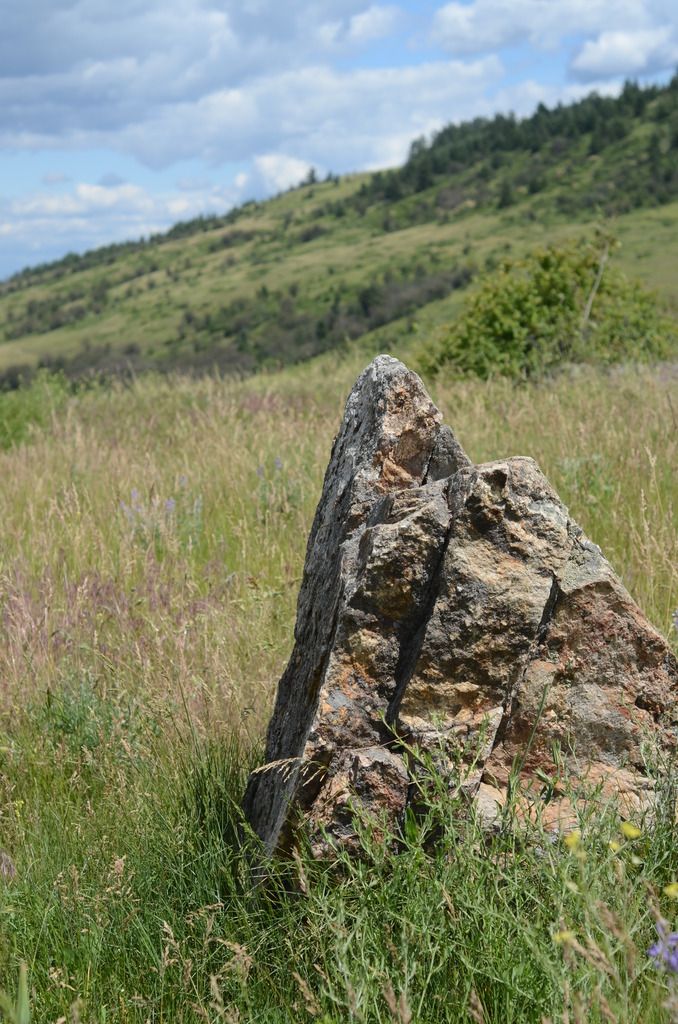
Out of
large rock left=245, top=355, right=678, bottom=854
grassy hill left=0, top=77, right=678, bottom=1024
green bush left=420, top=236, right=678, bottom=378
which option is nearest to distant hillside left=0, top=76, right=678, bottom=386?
green bush left=420, top=236, right=678, bottom=378

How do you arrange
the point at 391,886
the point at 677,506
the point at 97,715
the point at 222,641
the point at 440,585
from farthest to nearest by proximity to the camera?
the point at 677,506, the point at 222,641, the point at 97,715, the point at 440,585, the point at 391,886

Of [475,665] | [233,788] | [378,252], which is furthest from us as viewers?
[378,252]

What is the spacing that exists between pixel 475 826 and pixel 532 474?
846 mm

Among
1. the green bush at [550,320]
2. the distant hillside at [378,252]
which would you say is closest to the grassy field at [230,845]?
the green bush at [550,320]

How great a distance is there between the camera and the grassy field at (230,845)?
69.5 inches

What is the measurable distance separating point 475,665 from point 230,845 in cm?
80

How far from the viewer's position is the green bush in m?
11.2

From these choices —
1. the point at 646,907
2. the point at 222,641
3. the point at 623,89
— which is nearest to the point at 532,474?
the point at 646,907

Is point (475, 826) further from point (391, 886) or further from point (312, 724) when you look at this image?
point (312, 724)

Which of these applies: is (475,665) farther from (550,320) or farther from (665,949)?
(550,320)

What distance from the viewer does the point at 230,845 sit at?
8.05ft

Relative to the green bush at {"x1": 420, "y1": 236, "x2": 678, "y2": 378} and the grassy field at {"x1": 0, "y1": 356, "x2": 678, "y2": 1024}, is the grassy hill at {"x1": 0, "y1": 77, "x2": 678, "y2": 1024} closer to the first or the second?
the grassy field at {"x1": 0, "y1": 356, "x2": 678, "y2": 1024}

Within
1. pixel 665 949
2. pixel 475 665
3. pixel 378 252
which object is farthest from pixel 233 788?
pixel 378 252

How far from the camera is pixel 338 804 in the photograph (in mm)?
2105
